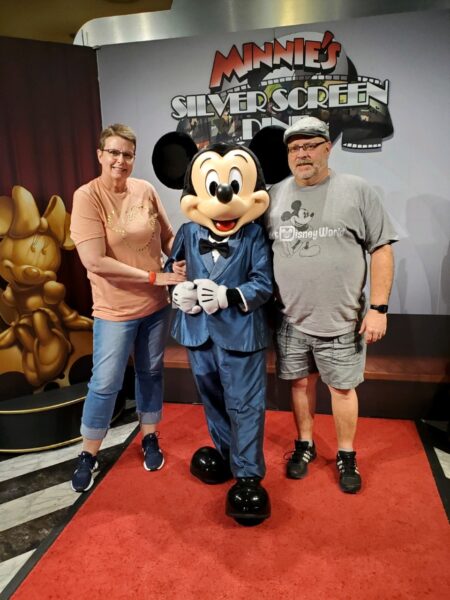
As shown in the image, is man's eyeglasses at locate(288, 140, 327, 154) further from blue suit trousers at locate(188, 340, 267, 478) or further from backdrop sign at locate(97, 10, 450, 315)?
backdrop sign at locate(97, 10, 450, 315)

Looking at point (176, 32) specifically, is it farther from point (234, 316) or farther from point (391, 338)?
point (391, 338)

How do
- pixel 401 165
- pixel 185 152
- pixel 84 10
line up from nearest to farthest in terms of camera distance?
pixel 185 152 < pixel 401 165 < pixel 84 10

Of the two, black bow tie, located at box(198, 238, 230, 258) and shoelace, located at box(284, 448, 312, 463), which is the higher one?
black bow tie, located at box(198, 238, 230, 258)

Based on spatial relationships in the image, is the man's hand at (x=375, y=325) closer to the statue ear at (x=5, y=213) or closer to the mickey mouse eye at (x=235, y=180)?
the mickey mouse eye at (x=235, y=180)

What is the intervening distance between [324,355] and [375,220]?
1.93 feet

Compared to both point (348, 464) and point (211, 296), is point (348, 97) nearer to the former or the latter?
point (211, 296)

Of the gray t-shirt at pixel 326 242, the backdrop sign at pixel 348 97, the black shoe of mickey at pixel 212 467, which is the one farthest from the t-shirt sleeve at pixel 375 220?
the black shoe of mickey at pixel 212 467

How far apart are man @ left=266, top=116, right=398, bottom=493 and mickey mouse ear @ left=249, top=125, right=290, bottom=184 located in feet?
0.12

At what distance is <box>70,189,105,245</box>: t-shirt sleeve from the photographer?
1892 mm

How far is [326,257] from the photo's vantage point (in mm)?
1842

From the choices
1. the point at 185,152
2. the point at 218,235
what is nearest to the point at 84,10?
the point at 185,152

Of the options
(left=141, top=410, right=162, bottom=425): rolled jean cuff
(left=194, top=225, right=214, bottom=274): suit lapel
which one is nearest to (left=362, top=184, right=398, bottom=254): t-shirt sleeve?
(left=194, top=225, right=214, bottom=274): suit lapel

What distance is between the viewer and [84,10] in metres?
3.73

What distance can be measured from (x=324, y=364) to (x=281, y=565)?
30.5 inches
